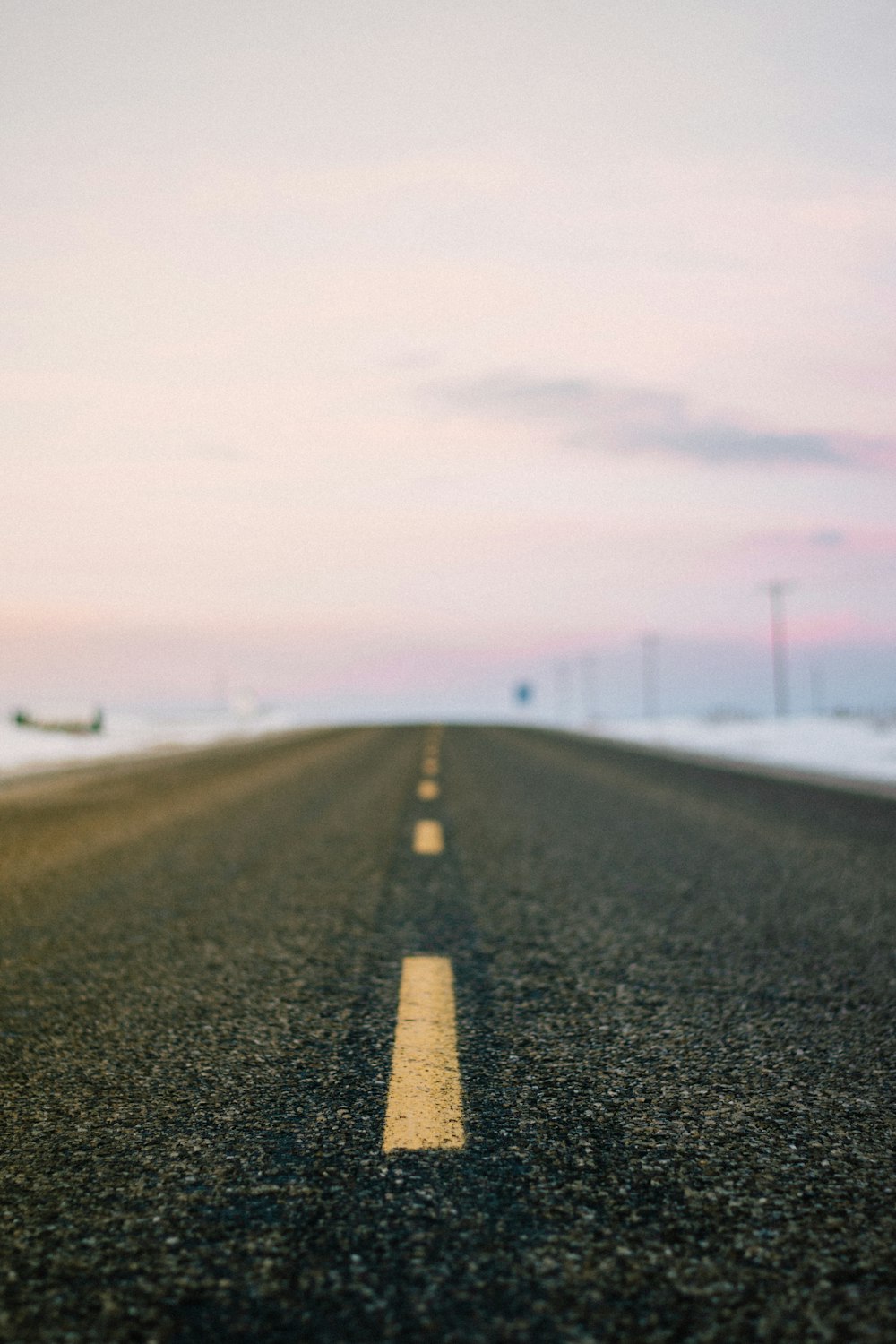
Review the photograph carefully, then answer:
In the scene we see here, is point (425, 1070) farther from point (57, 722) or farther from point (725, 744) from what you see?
point (57, 722)

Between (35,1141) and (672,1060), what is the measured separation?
1733 mm

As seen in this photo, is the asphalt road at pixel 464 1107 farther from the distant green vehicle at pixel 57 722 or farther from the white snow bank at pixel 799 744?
the distant green vehicle at pixel 57 722

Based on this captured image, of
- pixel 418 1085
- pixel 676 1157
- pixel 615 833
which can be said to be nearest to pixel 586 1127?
pixel 676 1157

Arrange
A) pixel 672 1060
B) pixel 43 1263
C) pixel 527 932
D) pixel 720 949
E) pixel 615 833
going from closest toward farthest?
pixel 43 1263, pixel 672 1060, pixel 720 949, pixel 527 932, pixel 615 833

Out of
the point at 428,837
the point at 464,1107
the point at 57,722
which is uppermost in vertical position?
the point at 57,722

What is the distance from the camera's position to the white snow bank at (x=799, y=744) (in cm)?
1555

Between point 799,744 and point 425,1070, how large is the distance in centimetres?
2123

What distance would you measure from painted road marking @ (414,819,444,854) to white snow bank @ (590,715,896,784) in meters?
7.31

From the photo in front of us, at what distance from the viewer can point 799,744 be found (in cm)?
2227

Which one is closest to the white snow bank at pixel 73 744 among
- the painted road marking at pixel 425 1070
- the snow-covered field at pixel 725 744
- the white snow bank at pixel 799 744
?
the snow-covered field at pixel 725 744

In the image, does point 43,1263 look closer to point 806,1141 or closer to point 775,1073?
point 806,1141

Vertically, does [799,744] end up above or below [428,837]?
below

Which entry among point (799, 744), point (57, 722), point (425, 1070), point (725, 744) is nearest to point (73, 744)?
point (57, 722)

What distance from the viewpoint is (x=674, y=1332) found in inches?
62.1
